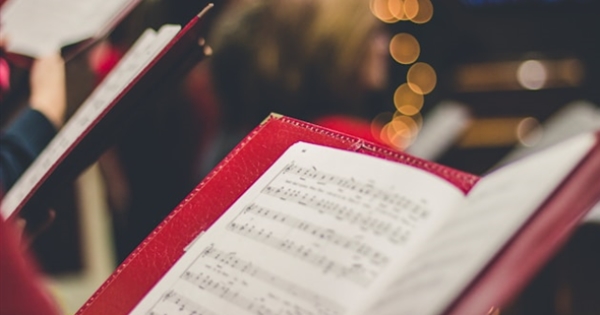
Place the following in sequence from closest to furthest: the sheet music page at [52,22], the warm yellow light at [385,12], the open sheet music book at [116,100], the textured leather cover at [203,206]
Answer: the textured leather cover at [203,206] < the open sheet music book at [116,100] < the sheet music page at [52,22] < the warm yellow light at [385,12]

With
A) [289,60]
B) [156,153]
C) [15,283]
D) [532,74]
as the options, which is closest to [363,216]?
[15,283]

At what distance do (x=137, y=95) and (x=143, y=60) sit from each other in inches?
1.6

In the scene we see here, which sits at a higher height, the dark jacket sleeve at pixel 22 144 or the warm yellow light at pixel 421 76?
the warm yellow light at pixel 421 76

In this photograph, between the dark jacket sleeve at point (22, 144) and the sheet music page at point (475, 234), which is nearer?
the sheet music page at point (475, 234)

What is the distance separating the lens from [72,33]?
3.71ft

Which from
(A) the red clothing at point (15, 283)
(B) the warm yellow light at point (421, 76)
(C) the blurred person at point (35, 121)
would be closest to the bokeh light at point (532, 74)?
(B) the warm yellow light at point (421, 76)

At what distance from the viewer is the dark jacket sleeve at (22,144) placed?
3.71ft

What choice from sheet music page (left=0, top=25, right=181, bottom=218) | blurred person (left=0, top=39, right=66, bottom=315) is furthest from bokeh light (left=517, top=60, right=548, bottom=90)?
sheet music page (left=0, top=25, right=181, bottom=218)

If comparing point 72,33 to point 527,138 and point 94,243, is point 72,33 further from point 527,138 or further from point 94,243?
point 527,138

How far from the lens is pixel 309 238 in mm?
655

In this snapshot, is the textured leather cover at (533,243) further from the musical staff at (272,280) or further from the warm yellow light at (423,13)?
the warm yellow light at (423,13)

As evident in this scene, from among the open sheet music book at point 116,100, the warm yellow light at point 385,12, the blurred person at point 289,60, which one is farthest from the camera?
the warm yellow light at point 385,12

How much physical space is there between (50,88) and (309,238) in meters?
0.68

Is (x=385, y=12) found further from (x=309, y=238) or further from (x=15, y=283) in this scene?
(x=15, y=283)
